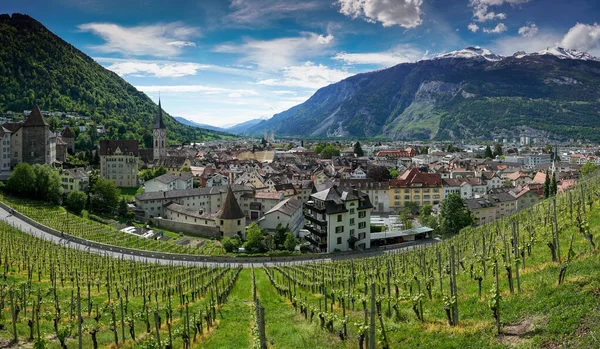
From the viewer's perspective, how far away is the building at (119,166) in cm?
10038

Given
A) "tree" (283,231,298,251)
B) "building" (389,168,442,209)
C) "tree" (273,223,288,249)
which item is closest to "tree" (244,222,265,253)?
"tree" (273,223,288,249)

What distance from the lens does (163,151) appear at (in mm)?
143125

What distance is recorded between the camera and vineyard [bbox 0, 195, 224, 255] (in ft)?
184

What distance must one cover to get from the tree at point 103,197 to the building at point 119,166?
23.8m

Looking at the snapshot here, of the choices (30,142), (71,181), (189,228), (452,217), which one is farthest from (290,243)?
(30,142)

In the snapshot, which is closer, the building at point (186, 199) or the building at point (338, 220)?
the building at point (338, 220)

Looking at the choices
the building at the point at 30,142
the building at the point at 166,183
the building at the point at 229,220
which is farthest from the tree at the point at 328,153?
the building at the point at 229,220

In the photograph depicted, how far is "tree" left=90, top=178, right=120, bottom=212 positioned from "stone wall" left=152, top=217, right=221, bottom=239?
11.2m

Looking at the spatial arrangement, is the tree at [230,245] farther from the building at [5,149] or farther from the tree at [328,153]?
the tree at [328,153]

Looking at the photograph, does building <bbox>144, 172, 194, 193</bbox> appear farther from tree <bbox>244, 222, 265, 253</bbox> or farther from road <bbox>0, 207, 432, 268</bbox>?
tree <bbox>244, 222, 265, 253</bbox>

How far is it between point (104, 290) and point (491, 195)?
74.8 m

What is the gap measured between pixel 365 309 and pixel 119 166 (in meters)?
96.4

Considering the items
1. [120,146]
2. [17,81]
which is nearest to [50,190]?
[120,146]

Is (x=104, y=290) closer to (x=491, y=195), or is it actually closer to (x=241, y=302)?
(x=241, y=302)
